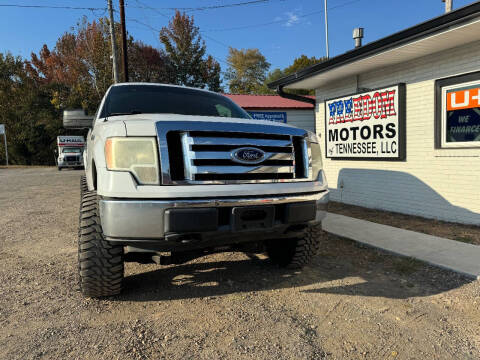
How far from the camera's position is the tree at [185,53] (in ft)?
116

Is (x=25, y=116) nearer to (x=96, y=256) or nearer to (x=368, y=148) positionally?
(x=368, y=148)

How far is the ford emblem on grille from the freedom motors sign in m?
5.24

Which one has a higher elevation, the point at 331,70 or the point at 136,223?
the point at 331,70

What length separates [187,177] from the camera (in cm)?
228

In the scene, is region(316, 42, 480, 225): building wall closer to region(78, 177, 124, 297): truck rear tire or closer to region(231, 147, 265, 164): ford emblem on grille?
region(231, 147, 265, 164): ford emblem on grille

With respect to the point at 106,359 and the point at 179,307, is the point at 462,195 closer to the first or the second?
the point at 179,307

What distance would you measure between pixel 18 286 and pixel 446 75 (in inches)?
277

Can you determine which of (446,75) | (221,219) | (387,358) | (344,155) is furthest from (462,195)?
(221,219)

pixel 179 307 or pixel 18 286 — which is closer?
pixel 179 307

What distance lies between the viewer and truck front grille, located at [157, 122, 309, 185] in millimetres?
2295

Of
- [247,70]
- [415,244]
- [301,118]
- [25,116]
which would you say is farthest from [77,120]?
[247,70]

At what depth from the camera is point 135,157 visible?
2.24 metres

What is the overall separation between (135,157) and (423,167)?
19.5 ft

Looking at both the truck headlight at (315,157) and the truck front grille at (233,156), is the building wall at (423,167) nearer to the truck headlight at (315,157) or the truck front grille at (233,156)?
the truck headlight at (315,157)
